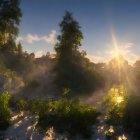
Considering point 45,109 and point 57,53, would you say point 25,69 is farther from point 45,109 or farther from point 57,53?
point 45,109

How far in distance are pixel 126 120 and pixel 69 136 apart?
2653 millimetres

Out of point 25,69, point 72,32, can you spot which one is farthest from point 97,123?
point 25,69

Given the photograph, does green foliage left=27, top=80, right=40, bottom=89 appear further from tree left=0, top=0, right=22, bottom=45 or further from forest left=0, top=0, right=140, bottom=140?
tree left=0, top=0, right=22, bottom=45

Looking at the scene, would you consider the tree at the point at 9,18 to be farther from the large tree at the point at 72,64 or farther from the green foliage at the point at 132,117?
the green foliage at the point at 132,117

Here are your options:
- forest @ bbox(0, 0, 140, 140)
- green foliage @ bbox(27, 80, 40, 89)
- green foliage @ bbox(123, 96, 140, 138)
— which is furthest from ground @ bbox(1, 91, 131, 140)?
green foliage @ bbox(27, 80, 40, 89)

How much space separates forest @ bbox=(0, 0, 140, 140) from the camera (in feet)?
18.4

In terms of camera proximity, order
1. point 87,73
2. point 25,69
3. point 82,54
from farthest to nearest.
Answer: point 25,69, point 82,54, point 87,73

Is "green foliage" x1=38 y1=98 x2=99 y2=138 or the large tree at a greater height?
the large tree

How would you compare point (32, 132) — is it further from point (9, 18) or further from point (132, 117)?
point (9, 18)

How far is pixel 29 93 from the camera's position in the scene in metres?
15.0

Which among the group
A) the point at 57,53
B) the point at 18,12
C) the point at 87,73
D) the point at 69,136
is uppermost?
the point at 18,12

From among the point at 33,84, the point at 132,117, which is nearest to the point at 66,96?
the point at 33,84

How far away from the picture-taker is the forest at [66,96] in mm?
5605

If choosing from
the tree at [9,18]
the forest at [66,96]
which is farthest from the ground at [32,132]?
the tree at [9,18]
